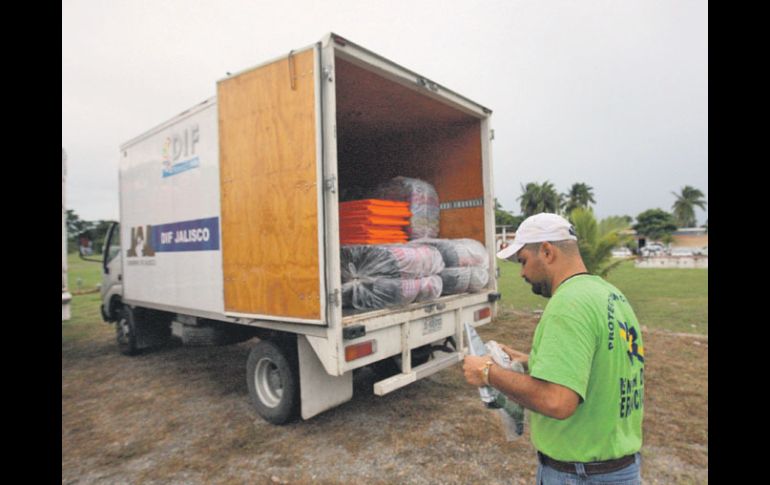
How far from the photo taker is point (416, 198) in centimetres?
511

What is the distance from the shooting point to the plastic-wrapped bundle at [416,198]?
5109 mm

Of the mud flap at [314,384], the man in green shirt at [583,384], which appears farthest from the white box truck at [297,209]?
the man in green shirt at [583,384]

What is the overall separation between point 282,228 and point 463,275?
193 centimetres

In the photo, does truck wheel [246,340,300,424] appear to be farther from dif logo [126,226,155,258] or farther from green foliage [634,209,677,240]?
green foliage [634,209,677,240]

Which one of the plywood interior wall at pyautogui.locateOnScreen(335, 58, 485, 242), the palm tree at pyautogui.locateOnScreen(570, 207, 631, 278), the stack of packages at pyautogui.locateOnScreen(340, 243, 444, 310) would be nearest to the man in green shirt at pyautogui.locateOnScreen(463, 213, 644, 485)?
the stack of packages at pyautogui.locateOnScreen(340, 243, 444, 310)

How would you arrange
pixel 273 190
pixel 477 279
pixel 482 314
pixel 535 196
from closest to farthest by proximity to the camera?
pixel 273 190
pixel 477 279
pixel 482 314
pixel 535 196

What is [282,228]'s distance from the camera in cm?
361

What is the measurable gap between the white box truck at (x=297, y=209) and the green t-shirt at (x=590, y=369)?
196 cm

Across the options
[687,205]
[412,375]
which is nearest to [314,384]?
[412,375]

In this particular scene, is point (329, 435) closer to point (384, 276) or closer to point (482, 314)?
point (384, 276)

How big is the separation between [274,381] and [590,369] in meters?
3.38

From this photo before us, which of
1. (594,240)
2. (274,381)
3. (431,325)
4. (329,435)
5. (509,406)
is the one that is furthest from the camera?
(594,240)
